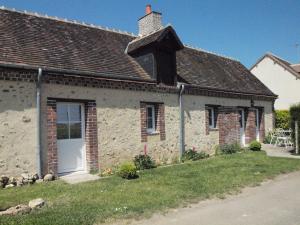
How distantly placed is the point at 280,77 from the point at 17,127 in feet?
80.0

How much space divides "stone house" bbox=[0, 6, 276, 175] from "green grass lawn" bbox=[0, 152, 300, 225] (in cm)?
144

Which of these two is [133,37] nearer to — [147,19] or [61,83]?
[147,19]

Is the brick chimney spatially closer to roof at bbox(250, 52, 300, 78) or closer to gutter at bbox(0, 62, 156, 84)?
gutter at bbox(0, 62, 156, 84)

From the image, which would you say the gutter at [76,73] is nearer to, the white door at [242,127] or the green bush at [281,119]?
the white door at [242,127]

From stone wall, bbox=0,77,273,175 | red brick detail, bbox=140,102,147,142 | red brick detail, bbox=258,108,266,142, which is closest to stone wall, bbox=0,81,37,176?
stone wall, bbox=0,77,273,175

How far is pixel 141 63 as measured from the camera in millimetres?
14023

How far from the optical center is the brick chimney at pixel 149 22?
15.8 meters

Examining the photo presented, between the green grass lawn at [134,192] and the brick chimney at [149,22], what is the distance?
7015 millimetres

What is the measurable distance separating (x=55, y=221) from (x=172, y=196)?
2.83 metres

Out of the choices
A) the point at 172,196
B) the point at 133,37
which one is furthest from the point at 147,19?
the point at 172,196

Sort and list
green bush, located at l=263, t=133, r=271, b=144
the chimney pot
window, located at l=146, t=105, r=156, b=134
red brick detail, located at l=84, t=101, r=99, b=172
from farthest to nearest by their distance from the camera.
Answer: green bush, located at l=263, t=133, r=271, b=144 < the chimney pot < window, located at l=146, t=105, r=156, b=134 < red brick detail, located at l=84, t=101, r=99, b=172

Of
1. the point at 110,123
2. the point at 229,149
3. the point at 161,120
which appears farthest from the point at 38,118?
the point at 229,149

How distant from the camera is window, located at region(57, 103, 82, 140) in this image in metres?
10.8

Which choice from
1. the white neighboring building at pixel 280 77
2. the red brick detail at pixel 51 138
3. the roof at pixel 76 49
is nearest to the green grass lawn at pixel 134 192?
the red brick detail at pixel 51 138
